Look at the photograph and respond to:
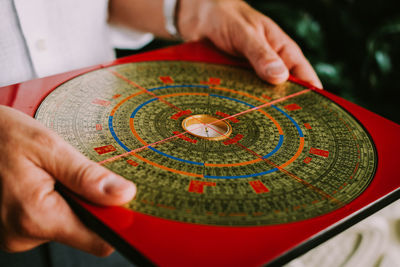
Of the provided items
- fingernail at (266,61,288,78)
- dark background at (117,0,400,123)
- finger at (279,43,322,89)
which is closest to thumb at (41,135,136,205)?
fingernail at (266,61,288,78)

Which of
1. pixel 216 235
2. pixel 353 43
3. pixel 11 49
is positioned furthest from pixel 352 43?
pixel 216 235

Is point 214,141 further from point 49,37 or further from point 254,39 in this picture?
point 49,37

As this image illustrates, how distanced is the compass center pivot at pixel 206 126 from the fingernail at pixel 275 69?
0.26 m

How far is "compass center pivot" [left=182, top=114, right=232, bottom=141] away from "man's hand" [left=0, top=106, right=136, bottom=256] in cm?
28

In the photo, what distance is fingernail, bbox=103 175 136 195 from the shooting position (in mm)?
568

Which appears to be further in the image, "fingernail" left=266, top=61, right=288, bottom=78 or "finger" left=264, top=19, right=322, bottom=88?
"finger" left=264, top=19, right=322, bottom=88

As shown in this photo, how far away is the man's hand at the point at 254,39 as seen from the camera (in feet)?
3.48

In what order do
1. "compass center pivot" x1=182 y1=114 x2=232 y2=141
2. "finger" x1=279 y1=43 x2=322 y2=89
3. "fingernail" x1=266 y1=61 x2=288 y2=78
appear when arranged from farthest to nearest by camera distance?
"finger" x1=279 y1=43 x2=322 y2=89 → "fingernail" x1=266 y1=61 x2=288 y2=78 → "compass center pivot" x1=182 y1=114 x2=232 y2=141

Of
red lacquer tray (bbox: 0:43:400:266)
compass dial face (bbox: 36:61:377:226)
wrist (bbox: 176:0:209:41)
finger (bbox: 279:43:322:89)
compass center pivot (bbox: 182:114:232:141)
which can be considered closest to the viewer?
red lacquer tray (bbox: 0:43:400:266)

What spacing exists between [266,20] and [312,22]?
0.99m

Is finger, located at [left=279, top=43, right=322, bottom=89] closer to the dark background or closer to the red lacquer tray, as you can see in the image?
the red lacquer tray

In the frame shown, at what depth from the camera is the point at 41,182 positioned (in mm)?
623

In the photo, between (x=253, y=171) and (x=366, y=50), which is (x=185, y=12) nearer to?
(x=253, y=171)

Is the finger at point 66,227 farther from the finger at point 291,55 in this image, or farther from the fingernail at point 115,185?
the finger at point 291,55
